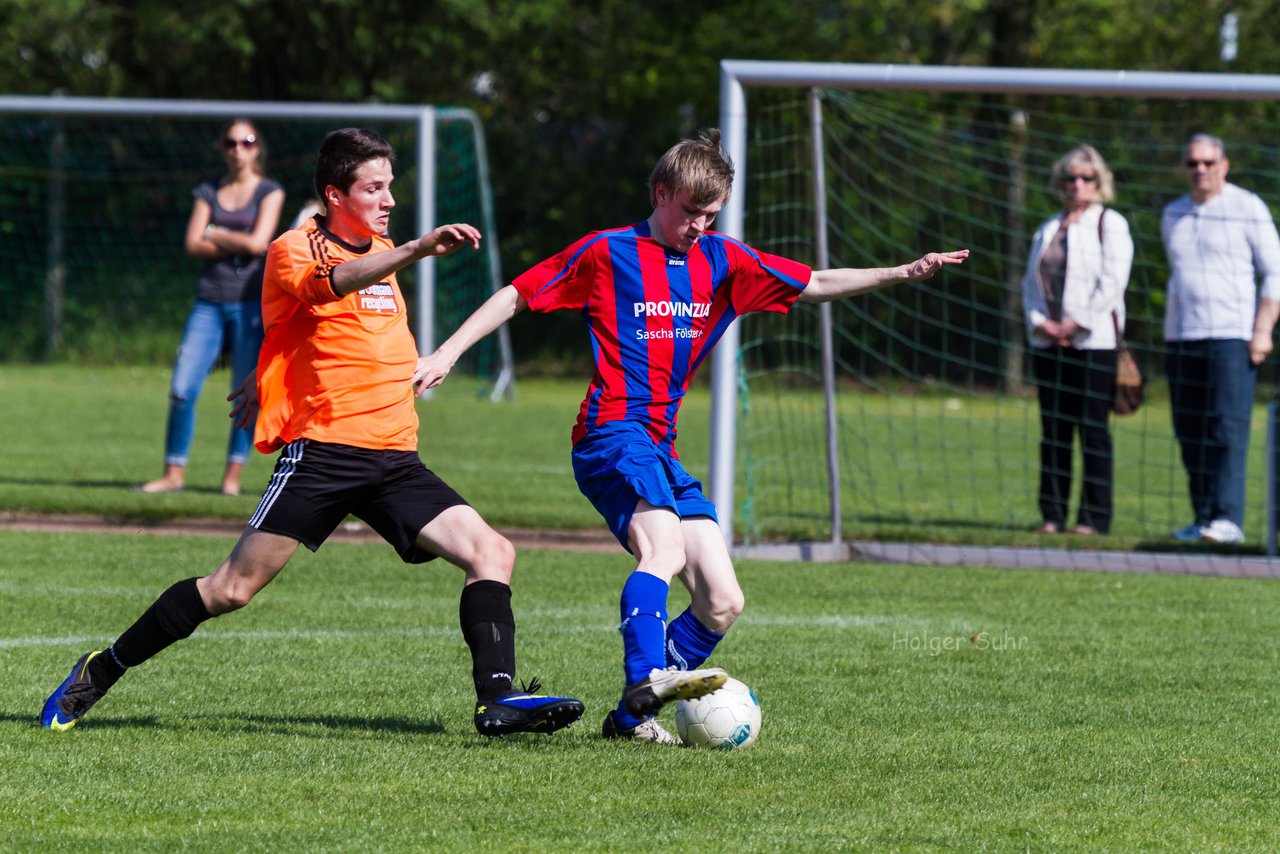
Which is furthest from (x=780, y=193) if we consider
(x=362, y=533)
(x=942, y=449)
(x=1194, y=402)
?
Answer: (x=362, y=533)

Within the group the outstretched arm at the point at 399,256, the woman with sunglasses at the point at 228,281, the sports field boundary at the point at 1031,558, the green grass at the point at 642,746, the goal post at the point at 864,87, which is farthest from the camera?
the woman with sunglasses at the point at 228,281

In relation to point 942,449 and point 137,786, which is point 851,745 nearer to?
point 137,786

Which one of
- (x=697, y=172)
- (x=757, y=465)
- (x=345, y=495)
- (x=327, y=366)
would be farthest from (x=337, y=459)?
(x=757, y=465)

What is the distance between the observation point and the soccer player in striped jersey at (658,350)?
4.86 metres

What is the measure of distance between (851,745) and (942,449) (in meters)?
10.00

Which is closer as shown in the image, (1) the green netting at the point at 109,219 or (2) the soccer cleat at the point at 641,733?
(2) the soccer cleat at the point at 641,733

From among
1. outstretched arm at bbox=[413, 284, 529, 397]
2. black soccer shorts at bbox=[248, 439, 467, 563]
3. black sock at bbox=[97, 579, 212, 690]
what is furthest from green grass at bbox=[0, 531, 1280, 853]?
outstretched arm at bbox=[413, 284, 529, 397]

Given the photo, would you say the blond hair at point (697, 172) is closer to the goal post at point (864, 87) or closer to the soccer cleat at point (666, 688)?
the soccer cleat at point (666, 688)

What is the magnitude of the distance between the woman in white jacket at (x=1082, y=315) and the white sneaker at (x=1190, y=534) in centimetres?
38

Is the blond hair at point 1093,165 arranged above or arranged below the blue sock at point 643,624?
above

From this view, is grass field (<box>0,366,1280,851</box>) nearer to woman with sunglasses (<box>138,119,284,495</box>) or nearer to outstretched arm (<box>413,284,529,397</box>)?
outstretched arm (<box>413,284,529,397</box>)

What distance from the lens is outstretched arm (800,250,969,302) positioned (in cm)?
519

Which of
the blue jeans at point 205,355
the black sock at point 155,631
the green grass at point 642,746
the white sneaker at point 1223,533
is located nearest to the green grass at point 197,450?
the blue jeans at point 205,355

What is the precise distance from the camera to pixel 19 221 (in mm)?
22688
